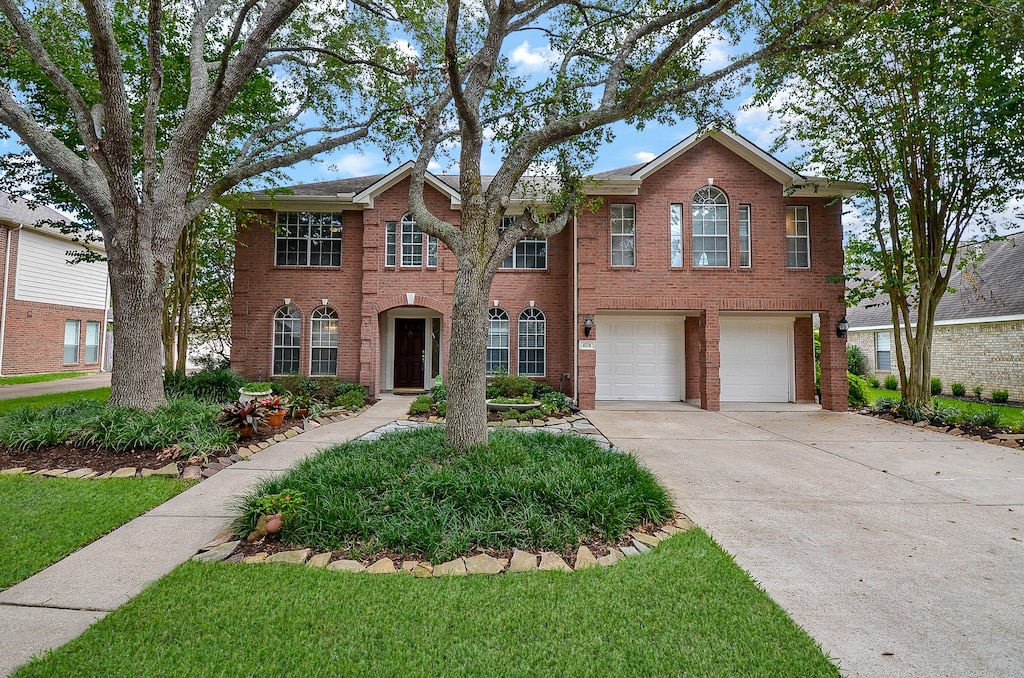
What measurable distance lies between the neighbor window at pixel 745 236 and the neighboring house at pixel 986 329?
385 cm

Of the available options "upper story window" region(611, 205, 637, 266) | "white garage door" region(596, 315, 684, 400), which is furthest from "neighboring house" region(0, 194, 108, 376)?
"white garage door" region(596, 315, 684, 400)

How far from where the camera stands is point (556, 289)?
12.6 m

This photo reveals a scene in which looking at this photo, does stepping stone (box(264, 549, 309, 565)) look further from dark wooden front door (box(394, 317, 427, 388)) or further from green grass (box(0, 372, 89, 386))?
green grass (box(0, 372, 89, 386))

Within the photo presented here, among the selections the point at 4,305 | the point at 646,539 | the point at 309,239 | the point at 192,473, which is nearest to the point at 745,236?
the point at 646,539

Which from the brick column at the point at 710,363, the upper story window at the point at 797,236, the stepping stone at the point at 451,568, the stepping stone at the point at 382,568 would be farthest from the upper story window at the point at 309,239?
the upper story window at the point at 797,236

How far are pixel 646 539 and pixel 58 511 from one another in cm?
505

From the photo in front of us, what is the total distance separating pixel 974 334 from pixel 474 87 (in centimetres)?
1751

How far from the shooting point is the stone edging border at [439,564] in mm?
3045

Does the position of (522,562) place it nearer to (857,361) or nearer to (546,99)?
(546,99)

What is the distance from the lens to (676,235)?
37.7ft

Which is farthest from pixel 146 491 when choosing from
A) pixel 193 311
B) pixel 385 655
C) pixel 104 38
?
pixel 193 311

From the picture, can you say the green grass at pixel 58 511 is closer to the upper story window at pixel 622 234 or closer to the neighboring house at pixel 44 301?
the upper story window at pixel 622 234

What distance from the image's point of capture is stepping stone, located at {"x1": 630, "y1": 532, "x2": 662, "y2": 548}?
11.5 ft

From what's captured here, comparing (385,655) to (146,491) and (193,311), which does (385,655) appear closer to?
(146,491)
